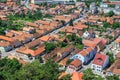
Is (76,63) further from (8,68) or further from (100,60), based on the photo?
(8,68)

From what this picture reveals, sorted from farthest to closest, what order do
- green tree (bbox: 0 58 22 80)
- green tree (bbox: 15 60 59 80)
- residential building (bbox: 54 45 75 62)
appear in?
residential building (bbox: 54 45 75 62) → green tree (bbox: 0 58 22 80) → green tree (bbox: 15 60 59 80)

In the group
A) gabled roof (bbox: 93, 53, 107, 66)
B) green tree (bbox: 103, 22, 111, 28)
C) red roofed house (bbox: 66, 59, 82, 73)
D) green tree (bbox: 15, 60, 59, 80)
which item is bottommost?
red roofed house (bbox: 66, 59, 82, 73)

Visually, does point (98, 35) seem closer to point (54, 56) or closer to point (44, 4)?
point (54, 56)

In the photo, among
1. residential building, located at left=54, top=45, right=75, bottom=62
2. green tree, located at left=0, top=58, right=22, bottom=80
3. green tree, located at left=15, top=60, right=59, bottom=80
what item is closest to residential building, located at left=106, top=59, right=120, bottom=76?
residential building, located at left=54, top=45, right=75, bottom=62

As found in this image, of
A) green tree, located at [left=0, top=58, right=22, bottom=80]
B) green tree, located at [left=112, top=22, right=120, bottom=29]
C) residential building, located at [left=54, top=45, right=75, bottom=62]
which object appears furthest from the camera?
A: green tree, located at [left=112, top=22, right=120, bottom=29]

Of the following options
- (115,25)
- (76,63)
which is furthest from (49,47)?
(115,25)

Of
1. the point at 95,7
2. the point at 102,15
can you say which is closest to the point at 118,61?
the point at 102,15

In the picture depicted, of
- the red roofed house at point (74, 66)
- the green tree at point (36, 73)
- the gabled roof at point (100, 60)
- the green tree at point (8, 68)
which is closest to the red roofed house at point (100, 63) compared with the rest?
the gabled roof at point (100, 60)

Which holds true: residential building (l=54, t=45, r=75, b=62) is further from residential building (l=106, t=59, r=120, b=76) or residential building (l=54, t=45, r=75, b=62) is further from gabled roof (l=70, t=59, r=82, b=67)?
residential building (l=106, t=59, r=120, b=76)

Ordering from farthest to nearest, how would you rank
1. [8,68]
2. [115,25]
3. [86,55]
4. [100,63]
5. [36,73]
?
[115,25], [86,55], [100,63], [8,68], [36,73]

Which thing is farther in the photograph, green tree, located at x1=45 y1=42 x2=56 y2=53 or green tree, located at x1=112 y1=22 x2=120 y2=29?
green tree, located at x1=112 y1=22 x2=120 y2=29

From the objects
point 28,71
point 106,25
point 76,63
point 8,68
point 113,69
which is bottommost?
point 113,69

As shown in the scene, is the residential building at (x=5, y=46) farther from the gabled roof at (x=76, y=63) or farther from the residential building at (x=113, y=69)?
the residential building at (x=113, y=69)
